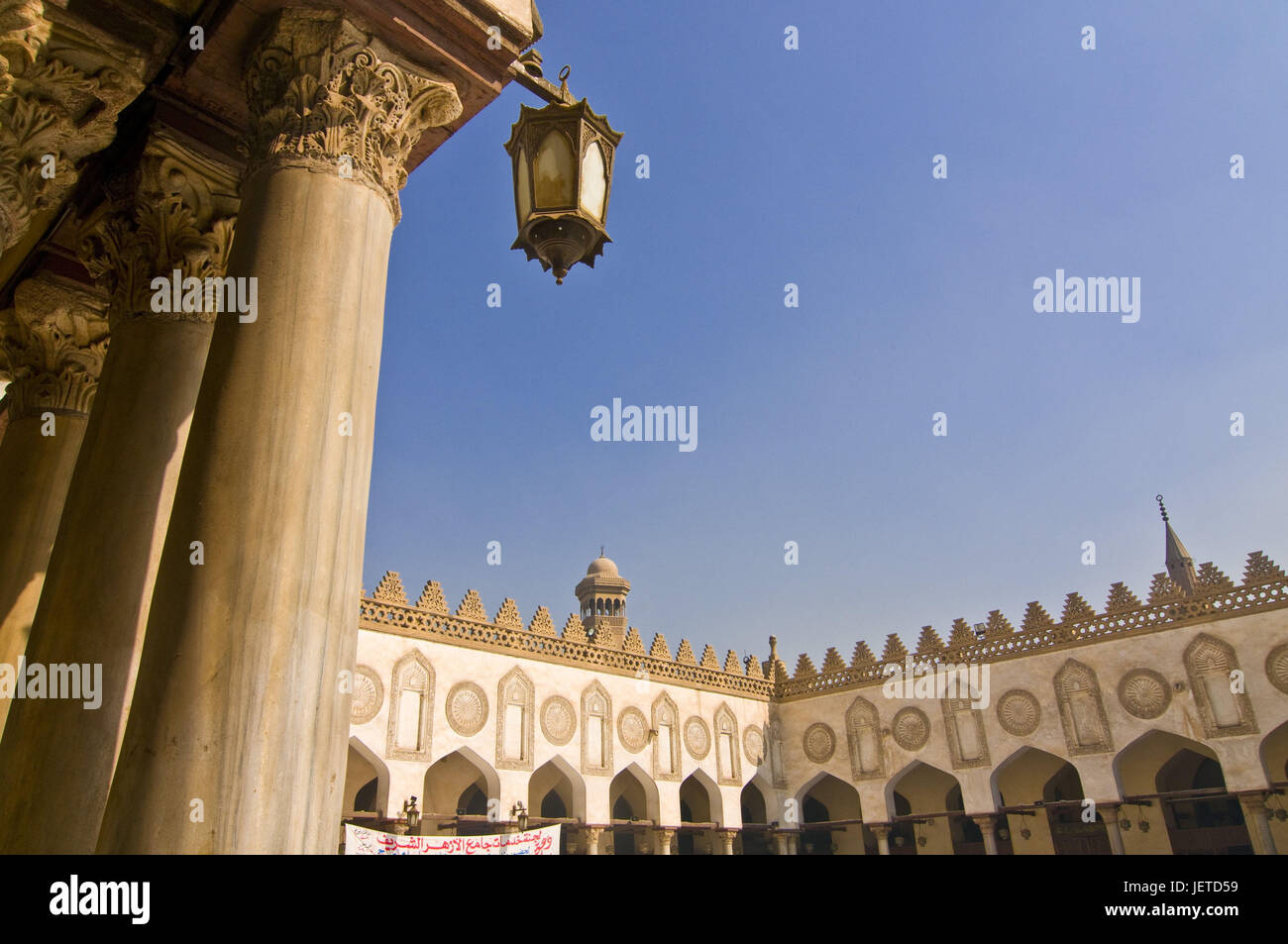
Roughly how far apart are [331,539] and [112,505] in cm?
157

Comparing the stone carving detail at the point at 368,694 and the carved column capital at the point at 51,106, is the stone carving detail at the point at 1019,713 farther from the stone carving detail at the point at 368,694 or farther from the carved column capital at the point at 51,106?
the carved column capital at the point at 51,106

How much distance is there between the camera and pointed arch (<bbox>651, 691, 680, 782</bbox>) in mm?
18047

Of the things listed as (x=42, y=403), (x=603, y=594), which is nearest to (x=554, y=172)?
(x=42, y=403)

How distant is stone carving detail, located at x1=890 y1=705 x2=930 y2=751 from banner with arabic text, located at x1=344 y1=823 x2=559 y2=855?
914 centimetres

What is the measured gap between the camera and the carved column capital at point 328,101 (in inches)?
101

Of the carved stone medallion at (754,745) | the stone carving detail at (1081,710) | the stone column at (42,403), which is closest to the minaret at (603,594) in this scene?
the carved stone medallion at (754,745)

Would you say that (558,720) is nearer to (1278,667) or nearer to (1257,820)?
(1257,820)

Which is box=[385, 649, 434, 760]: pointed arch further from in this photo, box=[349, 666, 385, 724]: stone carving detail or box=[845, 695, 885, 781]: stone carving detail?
box=[845, 695, 885, 781]: stone carving detail

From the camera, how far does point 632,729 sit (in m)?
17.8
